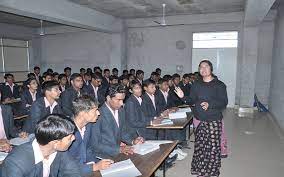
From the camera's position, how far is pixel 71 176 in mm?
1812

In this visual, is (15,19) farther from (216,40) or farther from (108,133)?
(108,133)

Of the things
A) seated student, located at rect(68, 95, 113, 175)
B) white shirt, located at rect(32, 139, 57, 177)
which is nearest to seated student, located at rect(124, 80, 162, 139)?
seated student, located at rect(68, 95, 113, 175)

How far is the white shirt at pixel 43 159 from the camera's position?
157 centimetres

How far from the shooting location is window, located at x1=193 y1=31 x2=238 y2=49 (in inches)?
372

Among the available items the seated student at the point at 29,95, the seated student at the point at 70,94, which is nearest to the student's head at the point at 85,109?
the seated student at the point at 70,94

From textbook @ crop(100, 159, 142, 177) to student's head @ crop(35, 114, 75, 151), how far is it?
0.55 m

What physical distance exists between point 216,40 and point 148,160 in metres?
8.31

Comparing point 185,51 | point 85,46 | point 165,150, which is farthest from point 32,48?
point 165,150

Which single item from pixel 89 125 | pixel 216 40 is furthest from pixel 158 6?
pixel 89 125

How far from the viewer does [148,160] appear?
2270 mm

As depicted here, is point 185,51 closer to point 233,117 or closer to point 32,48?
point 233,117

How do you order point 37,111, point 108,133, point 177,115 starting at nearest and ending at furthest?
point 108,133 → point 37,111 → point 177,115

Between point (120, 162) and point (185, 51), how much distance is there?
27.4 ft

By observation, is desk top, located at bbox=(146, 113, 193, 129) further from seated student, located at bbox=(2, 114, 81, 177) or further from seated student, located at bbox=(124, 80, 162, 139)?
seated student, located at bbox=(2, 114, 81, 177)
